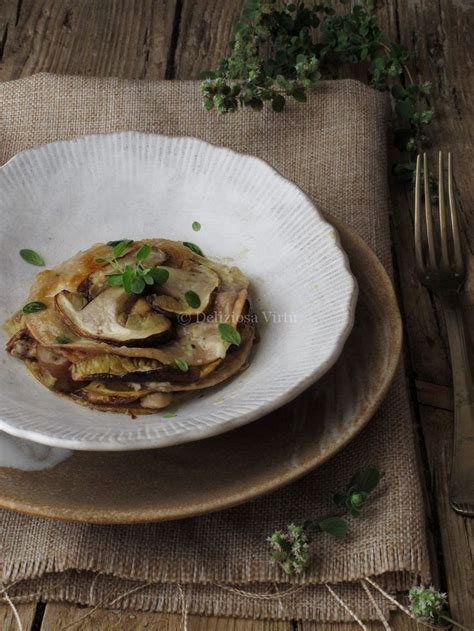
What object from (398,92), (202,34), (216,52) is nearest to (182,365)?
(398,92)

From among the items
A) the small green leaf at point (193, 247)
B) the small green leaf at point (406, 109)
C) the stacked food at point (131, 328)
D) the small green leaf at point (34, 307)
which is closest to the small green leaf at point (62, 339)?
the stacked food at point (131, 328)

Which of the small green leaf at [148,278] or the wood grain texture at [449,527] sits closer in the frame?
the wood grain texture at [449,527]

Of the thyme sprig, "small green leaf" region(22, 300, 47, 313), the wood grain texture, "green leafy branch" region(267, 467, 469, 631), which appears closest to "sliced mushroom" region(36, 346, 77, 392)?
"small green leaf" region(22, 300, 47, 313)

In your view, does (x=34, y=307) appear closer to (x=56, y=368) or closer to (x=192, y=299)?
(x=56, y=368)

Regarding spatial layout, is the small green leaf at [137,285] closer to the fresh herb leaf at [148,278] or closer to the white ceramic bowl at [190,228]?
the fresh herb leaf at [148,278]

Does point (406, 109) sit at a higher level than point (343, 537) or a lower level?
higher
